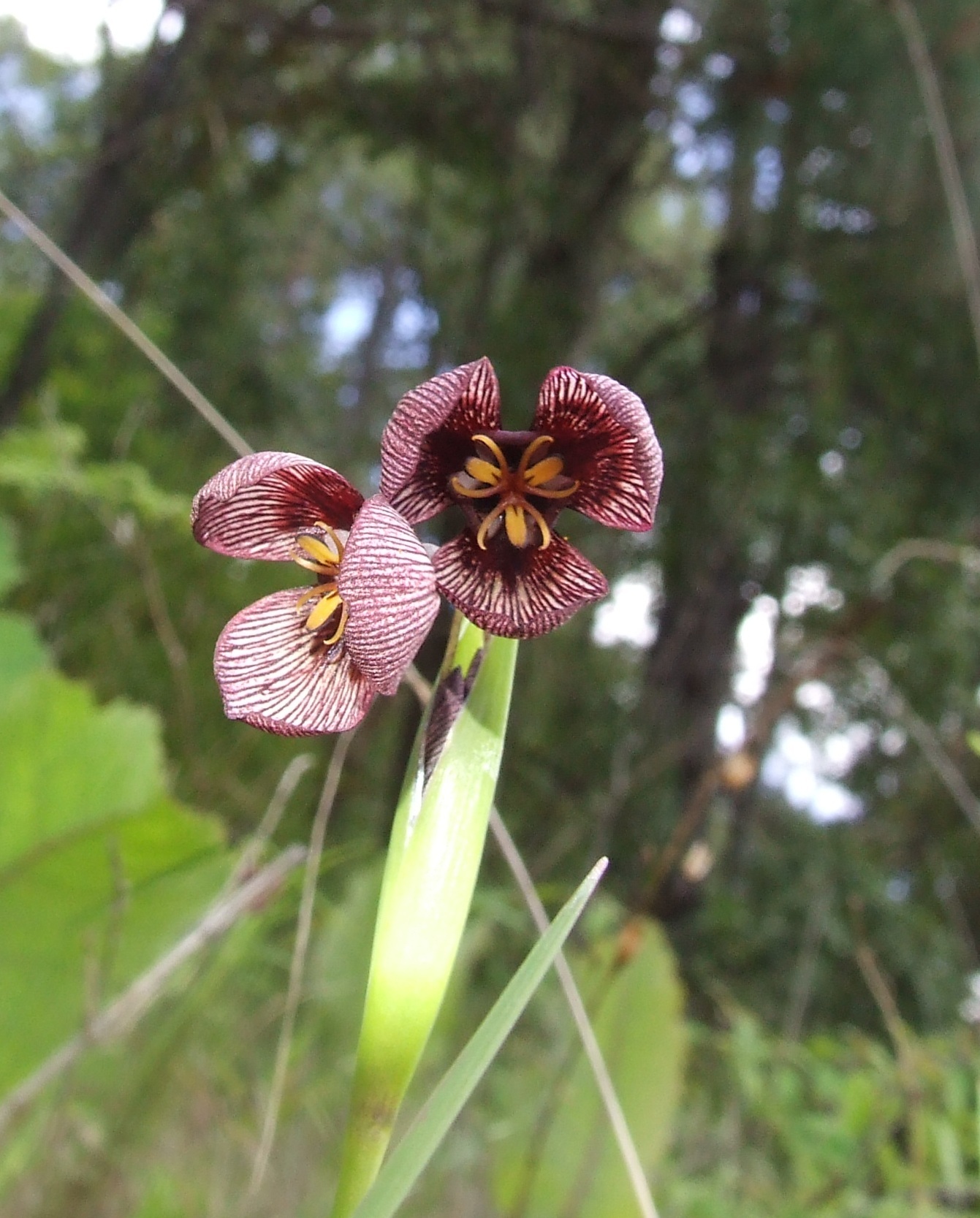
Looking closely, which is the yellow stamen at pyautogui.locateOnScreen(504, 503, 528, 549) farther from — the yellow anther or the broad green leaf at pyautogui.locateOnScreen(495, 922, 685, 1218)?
the broad green leaf at pyautogui.locateOnScreen(495, 922, 685, 1218)

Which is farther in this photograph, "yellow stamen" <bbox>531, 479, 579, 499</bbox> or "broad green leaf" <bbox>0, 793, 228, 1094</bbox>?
"broad green leaf" <bbox>0, 793, 228, 1094</bbox>

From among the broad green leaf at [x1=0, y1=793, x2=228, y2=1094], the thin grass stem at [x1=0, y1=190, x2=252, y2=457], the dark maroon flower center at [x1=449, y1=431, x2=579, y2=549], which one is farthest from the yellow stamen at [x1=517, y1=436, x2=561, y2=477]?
the broad green leaf at [x1=0, y1=793, x2=228, y2=1094]

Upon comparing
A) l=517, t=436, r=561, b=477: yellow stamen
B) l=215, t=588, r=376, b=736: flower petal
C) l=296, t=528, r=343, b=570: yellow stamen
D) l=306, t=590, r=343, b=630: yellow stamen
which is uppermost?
l=517, t=436, r=561, b=477: yellow stamen

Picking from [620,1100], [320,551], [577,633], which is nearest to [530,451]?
[320,551]

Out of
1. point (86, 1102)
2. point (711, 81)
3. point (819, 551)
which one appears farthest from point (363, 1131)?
point (711, 81)

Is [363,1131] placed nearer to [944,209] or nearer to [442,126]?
[944,209]

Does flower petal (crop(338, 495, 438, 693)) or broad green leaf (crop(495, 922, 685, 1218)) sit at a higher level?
flower petal (crop(338, 495, 438, 693))

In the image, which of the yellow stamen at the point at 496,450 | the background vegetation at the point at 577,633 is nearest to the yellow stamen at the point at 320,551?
the yellow stamen at the point at 496,450
